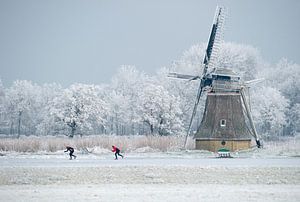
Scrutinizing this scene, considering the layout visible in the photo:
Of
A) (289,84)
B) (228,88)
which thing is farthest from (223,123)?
(289,84)

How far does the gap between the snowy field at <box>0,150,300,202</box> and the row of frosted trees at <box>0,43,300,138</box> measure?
4324 cm

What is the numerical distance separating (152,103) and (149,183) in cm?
4924

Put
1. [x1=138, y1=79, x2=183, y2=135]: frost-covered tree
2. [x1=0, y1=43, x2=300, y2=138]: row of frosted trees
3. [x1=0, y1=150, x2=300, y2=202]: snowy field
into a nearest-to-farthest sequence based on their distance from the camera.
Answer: [x1=0, y1=150, x2=300, y2=202]: snowy field, [x1=138, y1=79, x2=183, y2=135]: frost-covered tree, [x1=0, y1=43, x2=300, y2=138]: row of frosted trees

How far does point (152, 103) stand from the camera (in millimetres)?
81250

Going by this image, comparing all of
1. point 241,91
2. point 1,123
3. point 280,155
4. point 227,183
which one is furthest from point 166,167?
point 1,123

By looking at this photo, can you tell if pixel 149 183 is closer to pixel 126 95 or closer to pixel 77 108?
pixel 77 108

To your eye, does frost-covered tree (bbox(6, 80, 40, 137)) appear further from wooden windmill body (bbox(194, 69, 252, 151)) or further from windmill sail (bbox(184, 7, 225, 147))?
wooden windmill body (bbox(194, 69, 252, 151))

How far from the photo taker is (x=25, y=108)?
108 meters

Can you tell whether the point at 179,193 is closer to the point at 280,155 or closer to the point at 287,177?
the point at 287,177

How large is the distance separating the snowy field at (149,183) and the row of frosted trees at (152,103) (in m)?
43.2

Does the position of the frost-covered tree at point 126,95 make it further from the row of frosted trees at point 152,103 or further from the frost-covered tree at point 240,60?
the frost-covered tree at point 240,60

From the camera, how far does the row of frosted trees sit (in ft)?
273

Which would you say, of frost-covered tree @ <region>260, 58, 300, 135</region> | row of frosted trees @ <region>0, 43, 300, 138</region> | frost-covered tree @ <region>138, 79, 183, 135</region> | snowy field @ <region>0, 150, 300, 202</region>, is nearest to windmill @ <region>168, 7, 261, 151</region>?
snowy field @ <region>0, 150, 300, 202</region>

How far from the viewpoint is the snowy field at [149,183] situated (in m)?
26.8
